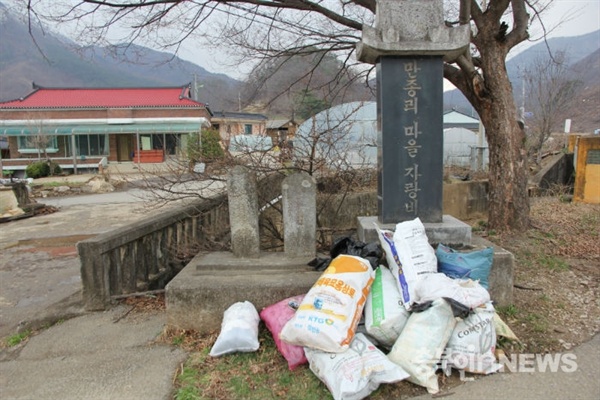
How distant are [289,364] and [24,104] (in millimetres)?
36380

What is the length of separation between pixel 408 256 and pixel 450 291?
0.49m

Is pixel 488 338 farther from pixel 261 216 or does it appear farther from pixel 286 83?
pixel 286 83

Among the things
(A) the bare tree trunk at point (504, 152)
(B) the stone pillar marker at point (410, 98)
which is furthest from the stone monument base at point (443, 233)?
(A) the bare tree trunk at point (504, 152)

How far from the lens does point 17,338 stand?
14.0ft

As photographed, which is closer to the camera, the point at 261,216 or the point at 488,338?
the point at 488,338

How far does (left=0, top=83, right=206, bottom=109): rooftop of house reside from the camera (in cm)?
3175

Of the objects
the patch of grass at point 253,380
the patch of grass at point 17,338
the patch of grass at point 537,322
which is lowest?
the patch of grass at point 17,338

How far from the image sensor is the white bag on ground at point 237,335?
130 inches

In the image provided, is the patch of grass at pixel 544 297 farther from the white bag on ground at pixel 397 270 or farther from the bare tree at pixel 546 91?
the bare tree at pixel 546 91

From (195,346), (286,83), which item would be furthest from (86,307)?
(286,83)

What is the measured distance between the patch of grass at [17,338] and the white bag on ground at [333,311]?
9.62 ft

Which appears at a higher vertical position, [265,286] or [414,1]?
[414,1]

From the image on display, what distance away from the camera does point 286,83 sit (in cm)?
966

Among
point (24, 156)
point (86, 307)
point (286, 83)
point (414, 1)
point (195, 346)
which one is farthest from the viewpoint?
point (24, 156)
